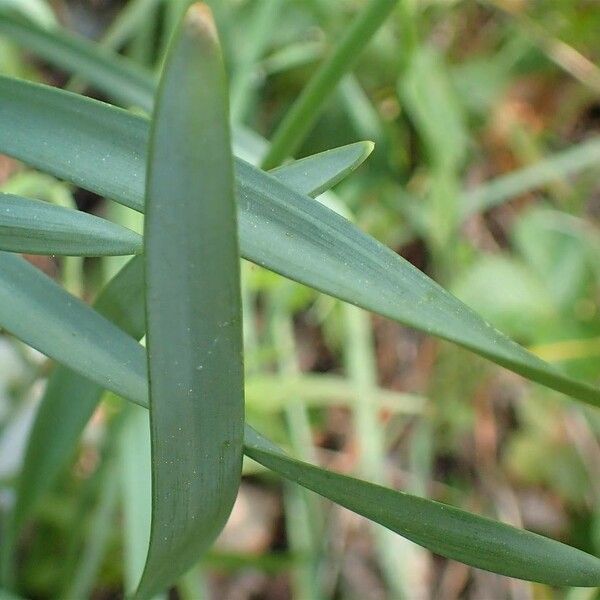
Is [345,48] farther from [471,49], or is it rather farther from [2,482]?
[471,49]

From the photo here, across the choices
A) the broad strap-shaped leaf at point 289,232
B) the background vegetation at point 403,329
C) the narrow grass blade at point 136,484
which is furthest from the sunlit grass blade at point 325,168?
the background vegetation at point 403,329

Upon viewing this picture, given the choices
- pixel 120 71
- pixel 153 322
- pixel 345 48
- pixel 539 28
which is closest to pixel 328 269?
pixel 153 322

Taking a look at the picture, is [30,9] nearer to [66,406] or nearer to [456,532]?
[66,406]

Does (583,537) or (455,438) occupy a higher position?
(455,438)

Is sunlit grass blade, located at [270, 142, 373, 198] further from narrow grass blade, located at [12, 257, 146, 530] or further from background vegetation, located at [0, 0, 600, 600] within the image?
background vegetation, located at [0, 0, 600, 600]

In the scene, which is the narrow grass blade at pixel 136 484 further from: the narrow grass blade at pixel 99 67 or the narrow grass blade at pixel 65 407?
the narrow grass blade at pixel 99 67

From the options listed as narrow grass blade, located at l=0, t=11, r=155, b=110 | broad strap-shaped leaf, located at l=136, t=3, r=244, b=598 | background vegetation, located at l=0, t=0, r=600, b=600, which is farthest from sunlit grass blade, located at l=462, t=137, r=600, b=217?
broad strap-shaped leaf, located at l=136, t=3, r=244, b=598

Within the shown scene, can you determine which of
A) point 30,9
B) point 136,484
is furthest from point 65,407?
point 30,9
